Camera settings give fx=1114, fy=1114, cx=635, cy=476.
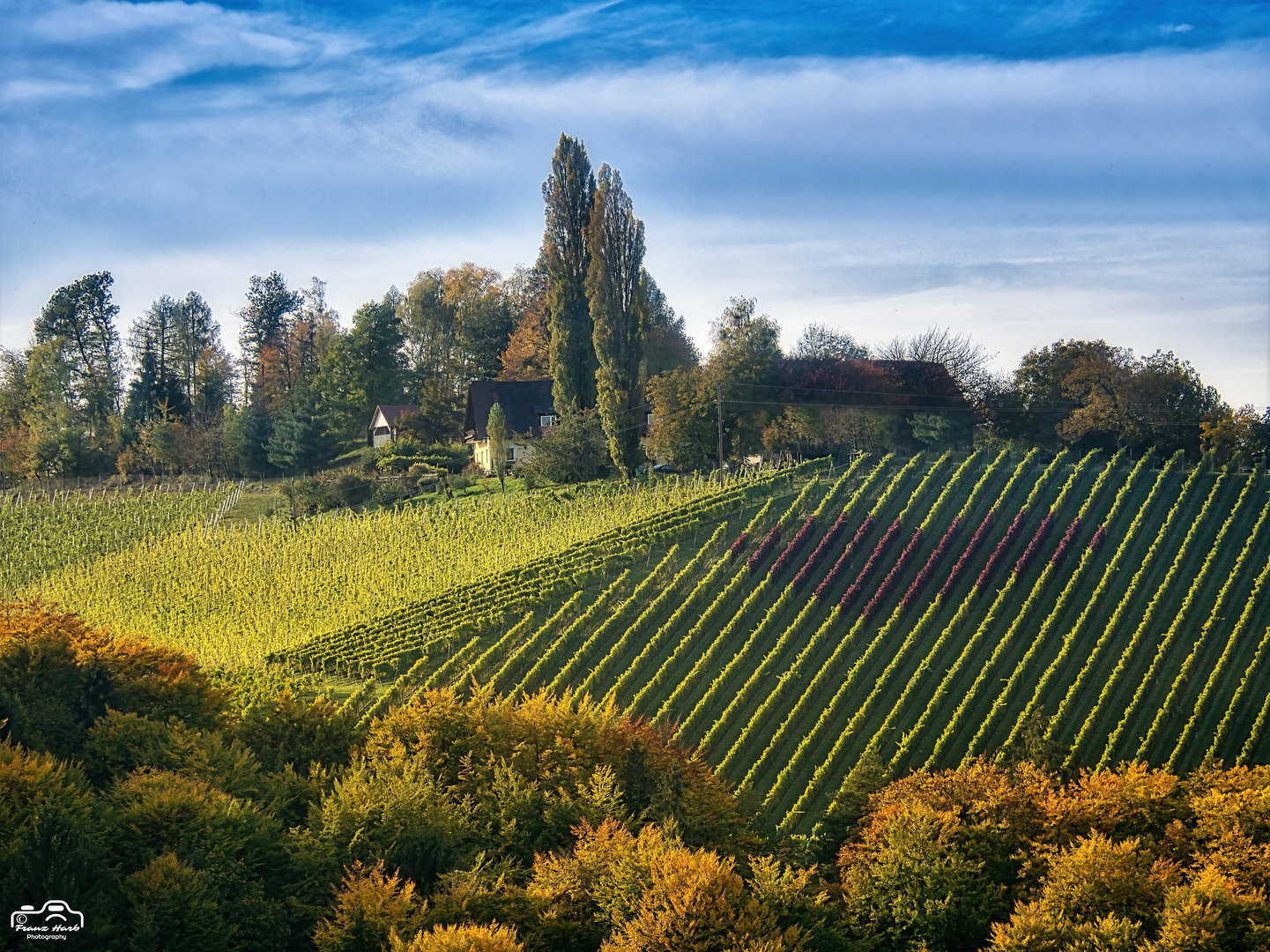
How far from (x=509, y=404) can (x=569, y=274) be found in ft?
36.0

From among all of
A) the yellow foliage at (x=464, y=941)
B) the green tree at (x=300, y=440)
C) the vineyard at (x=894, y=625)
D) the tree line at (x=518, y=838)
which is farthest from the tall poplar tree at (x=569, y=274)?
the yellow foliage at (x=464, y=941)

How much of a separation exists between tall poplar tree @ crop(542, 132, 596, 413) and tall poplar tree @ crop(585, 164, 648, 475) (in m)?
1.02

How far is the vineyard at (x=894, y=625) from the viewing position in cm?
2673

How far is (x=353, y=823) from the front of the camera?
62.0 ft

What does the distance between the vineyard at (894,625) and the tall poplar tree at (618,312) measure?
7.05 m

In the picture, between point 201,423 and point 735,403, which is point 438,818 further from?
point 201,423

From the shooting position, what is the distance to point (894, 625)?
30.7 meters

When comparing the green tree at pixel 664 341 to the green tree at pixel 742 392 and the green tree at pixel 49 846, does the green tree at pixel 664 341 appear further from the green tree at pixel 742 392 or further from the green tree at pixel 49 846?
the green tree at pixel 49 846

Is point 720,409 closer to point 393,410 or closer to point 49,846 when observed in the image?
point 393,410

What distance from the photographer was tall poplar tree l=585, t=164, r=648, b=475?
44.6m

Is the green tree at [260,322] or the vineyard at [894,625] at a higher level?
the green tree at [260,322]

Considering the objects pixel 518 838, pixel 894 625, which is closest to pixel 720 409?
pixel 894 625

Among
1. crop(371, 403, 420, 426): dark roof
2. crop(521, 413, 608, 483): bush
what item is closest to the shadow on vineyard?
crop(521, 413, 608, 483): bush

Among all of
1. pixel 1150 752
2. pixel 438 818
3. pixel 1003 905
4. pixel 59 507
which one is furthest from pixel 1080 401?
pixel 59 507
